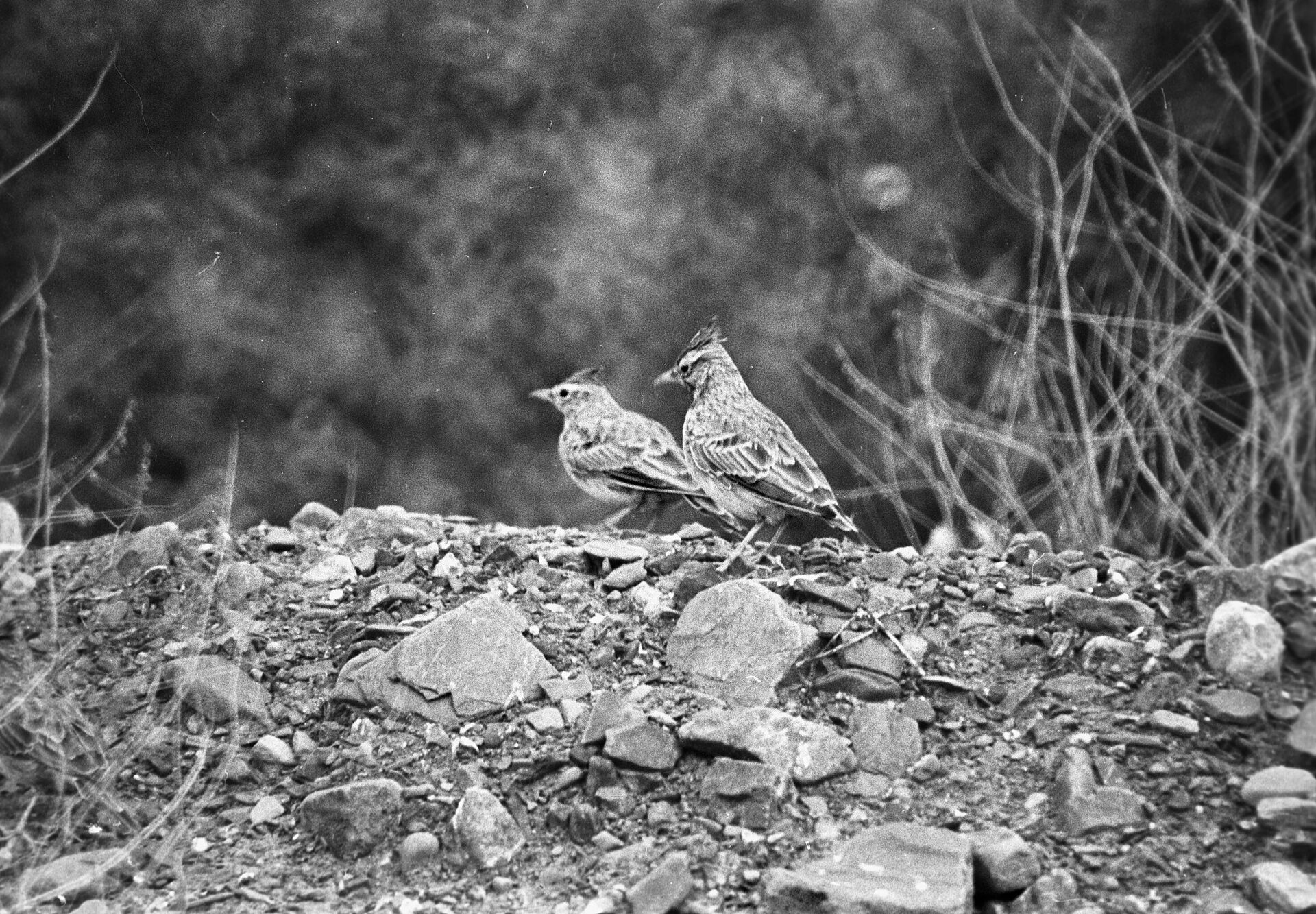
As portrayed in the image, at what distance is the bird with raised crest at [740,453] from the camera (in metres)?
5.35

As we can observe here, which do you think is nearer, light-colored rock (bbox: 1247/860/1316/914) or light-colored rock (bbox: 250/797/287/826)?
light-colored rock (bbox: 1247/860/1316/914)

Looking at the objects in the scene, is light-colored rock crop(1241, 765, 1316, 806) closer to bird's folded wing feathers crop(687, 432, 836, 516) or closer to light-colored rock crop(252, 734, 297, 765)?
bird's folded wing feathers crop(687, 432, 836, 516)

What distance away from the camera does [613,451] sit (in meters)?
7.13

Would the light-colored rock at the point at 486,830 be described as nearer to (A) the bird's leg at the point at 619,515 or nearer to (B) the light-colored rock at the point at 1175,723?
(B) the light-colored rock at the point at 1175,723

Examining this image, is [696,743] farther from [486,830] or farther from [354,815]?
[354,815]

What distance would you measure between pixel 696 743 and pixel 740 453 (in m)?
1.89

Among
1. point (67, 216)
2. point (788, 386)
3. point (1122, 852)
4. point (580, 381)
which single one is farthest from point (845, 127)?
point (1122, 852)

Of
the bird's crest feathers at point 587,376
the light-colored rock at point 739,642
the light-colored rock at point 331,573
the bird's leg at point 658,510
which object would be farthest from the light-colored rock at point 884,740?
the bird's crest feathers at point 587,376

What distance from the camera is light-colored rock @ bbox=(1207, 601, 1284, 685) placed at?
380 centimetres

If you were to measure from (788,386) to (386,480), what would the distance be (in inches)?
77.7

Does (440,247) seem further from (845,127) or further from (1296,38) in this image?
(1296,38)

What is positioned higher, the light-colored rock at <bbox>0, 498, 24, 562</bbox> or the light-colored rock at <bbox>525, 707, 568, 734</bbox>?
the light-colored rock at <bbox>0, 498, 24, 562</bbox>

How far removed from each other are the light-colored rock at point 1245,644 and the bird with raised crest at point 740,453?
59.4 inches

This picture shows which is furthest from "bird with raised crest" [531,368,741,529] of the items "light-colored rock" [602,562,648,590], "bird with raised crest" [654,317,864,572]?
"light-colored rock" [602,562,648,590]
